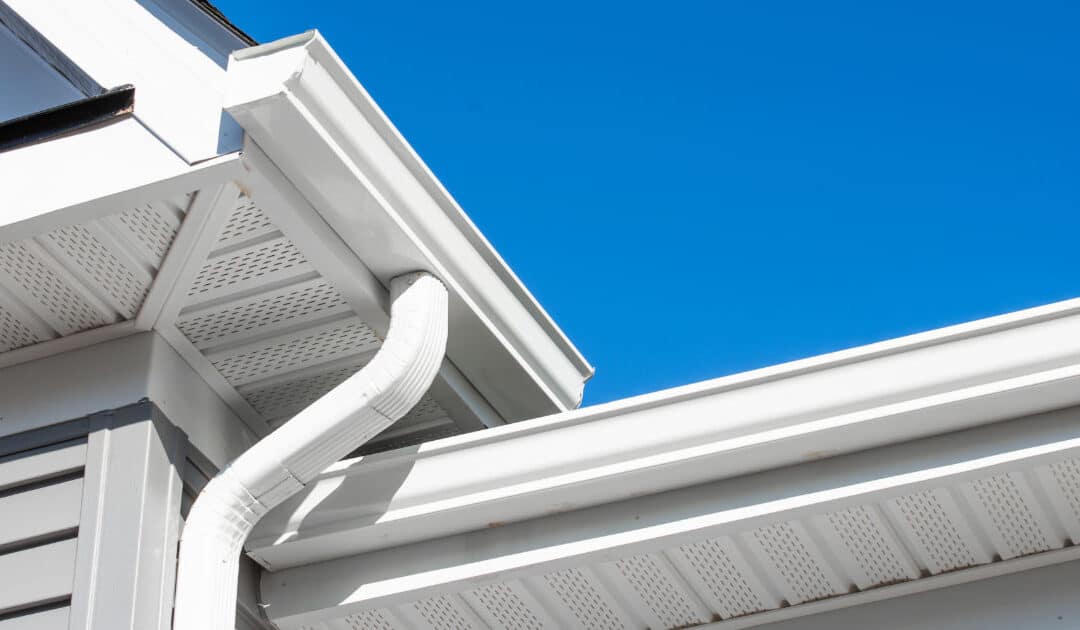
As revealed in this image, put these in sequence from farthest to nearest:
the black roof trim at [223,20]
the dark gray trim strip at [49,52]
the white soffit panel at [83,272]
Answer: the dark gray trim strip at [49,52]
the black roof trim at [223,20]
the white soffit panel at [83,272]

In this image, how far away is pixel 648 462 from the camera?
10.2ft

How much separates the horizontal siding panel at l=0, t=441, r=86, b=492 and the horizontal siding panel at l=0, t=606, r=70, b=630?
0.30 meters

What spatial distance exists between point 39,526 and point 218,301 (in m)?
0.63

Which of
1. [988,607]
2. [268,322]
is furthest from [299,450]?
[988,607]

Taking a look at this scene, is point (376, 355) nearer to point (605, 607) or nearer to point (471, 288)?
point (471, 288)

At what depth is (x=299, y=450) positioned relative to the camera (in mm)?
3111

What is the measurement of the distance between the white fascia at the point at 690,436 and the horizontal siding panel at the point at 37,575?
449mm

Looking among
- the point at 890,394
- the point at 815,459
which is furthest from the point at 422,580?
the point at 890,394

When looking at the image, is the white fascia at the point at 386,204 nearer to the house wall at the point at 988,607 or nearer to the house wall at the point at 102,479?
the house wall at the point at 102,479

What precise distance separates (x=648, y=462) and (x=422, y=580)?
607 millimetres

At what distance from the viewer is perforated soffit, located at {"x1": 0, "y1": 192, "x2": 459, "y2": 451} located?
312 cm

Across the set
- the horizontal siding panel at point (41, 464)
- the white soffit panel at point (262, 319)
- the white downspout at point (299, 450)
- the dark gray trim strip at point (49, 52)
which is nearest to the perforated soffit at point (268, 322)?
the white soffit panel at point (262, 319)

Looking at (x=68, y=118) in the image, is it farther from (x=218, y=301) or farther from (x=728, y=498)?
(x=728, y=498)

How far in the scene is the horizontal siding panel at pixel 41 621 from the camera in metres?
2.97
